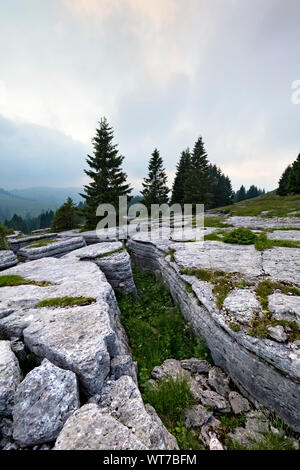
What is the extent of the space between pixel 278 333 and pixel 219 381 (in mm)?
1969

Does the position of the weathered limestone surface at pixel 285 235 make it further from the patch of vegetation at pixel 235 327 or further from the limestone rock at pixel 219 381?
the limestone rock at pixel 219 381

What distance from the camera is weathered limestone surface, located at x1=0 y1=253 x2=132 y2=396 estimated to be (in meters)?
3.62

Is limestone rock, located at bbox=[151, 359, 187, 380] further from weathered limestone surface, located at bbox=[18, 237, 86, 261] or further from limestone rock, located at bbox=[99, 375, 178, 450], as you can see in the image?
weathered limestone surface, located at bbox=[18, 237, 86, 261]

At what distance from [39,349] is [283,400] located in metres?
5.17

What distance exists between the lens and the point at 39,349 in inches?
160

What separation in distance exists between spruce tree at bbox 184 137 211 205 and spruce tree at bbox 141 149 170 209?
5.94m

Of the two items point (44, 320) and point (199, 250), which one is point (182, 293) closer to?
point (199, 250)

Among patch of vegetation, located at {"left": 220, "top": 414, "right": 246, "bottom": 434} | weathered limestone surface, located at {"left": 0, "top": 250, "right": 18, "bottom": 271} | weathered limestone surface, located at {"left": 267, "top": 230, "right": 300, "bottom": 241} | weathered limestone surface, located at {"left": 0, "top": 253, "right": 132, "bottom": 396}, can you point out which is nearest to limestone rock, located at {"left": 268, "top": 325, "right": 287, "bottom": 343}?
patch of vegetation, located at {"left": 220, "top": 414, "right": 246, "bottom": 434}

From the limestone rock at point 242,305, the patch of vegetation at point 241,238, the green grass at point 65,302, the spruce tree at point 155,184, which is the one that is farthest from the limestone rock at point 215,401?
the spruce tree at point 155,184

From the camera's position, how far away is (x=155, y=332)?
6.99 meters

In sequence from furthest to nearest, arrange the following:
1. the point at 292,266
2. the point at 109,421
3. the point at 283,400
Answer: the point at 292,266 < the point at 283,400 < the point at 109,421

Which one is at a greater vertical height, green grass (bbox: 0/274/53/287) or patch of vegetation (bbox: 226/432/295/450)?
green grass (bbox: 0/274/53/287)

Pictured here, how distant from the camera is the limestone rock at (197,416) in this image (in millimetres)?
3721
